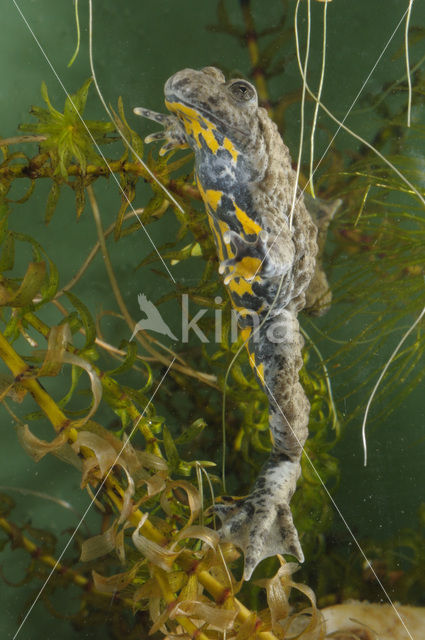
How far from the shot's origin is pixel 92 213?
3.08ft

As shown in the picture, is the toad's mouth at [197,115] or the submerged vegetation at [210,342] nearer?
the toad's mouth at [197,115]

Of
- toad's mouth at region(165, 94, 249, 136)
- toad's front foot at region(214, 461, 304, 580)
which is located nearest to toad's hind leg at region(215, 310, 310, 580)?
toad's front foot at region(214, 461, 304, 580)

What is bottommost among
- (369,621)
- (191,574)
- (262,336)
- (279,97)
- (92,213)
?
(369,621)

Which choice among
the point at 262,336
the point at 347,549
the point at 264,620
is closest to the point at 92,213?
the point at 262,336

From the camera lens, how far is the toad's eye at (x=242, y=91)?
0.67 metres

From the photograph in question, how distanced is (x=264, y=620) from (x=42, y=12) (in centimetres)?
97

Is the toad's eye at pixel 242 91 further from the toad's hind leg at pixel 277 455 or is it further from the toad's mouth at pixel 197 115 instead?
the toad's hind leg at pixel 277 455

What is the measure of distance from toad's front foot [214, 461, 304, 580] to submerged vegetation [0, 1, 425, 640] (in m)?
0.02

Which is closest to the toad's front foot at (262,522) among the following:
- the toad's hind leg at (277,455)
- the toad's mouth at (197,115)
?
the toad's hind leg at (277,455)

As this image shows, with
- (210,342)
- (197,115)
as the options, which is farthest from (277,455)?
(197,115)

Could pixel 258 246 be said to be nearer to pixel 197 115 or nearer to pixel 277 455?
pixel 197 115

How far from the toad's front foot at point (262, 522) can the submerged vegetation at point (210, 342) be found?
→ 2 centimetres

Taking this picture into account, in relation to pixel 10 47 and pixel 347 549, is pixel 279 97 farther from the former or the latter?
pixel 347 549

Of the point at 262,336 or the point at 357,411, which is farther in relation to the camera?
the point at 357,411
